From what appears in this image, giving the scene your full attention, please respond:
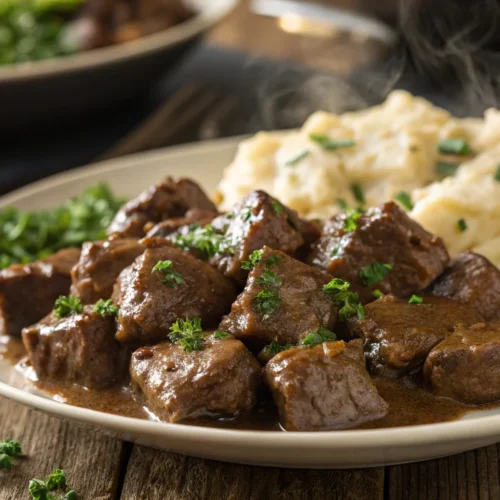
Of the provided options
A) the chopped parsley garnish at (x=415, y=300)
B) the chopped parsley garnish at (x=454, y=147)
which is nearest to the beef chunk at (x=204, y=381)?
the chopped parsley garnish at (x=415, y=300)

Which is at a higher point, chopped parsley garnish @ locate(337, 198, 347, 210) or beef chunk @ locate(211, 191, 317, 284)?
beef chunk @ locate(211, 191, 317, 284)

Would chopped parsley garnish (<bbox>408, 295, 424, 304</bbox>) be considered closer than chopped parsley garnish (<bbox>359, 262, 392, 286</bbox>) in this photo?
Yes


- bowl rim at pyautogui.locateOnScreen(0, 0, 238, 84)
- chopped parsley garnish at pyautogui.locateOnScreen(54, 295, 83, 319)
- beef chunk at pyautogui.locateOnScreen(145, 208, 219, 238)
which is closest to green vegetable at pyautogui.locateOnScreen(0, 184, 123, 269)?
beef chunk at pyautogui.locateOnScreen(145, 208, 219, 238)

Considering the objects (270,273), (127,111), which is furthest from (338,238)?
(127,111)

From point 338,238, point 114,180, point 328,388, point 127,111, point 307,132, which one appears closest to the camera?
point 328,388

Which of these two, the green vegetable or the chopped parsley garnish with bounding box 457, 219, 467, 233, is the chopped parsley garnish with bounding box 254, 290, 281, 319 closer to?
the chopped parsley garnish with bounding box 457, 219, 467, 233

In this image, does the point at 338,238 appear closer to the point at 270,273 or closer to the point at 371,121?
the point at 270,273
